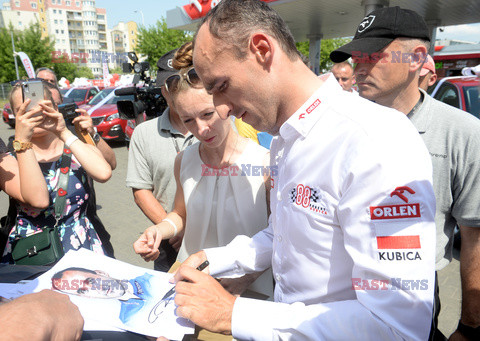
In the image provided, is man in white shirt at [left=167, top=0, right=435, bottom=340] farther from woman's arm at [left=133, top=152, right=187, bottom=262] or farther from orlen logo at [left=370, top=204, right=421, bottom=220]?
woman's arm at [left=133, top=152, right=187, bottom=262]

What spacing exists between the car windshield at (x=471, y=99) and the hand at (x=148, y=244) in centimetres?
467

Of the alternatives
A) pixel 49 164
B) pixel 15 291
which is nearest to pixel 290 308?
pixel 15 291

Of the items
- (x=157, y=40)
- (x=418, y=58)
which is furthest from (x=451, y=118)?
(x=157, y=40)

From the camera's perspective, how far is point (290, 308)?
1.00m

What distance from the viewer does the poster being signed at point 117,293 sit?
1.08 m

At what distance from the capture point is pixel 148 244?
163cm

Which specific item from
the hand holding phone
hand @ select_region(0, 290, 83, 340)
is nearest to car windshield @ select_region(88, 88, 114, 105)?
the hand holding phone

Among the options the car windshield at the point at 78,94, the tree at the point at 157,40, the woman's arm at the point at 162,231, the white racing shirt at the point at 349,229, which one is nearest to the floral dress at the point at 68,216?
the woman's arm at the point at 162,231

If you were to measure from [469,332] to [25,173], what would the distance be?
245 cm

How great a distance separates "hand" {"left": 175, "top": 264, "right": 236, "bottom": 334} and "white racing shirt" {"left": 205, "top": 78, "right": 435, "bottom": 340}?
4 centimetres

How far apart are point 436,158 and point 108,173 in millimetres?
1944

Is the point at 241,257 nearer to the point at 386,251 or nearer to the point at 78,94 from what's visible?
the point at 386,251

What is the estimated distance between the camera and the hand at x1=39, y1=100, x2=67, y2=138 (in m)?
2.12

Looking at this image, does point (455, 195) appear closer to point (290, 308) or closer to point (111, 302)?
point (290, 308)
